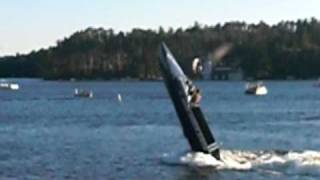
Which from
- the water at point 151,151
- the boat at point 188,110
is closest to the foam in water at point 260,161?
the water at point 151,151

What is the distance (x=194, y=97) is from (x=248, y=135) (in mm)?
24705

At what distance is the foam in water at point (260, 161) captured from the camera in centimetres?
4341

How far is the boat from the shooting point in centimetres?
4616

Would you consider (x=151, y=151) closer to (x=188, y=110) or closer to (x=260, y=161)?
(x=188, y=110)

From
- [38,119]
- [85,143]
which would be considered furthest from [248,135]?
[38,119]

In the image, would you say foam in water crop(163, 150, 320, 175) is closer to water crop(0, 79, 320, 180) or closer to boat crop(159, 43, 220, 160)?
water crop(0, 79, 320, 180)

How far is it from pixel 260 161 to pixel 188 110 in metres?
3.99

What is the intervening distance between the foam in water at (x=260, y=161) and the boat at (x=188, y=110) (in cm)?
49

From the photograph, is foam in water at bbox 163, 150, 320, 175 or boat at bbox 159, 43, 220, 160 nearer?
foam in water at bbox 163, 150, 320, 175

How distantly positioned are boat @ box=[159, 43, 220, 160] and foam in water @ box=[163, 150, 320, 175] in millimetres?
491

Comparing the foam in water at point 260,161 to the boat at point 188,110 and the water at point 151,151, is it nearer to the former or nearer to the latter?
the water at point 151,151

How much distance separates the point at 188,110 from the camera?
4647cm

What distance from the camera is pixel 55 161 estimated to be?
50.4 meters

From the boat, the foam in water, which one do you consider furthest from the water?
the boat
